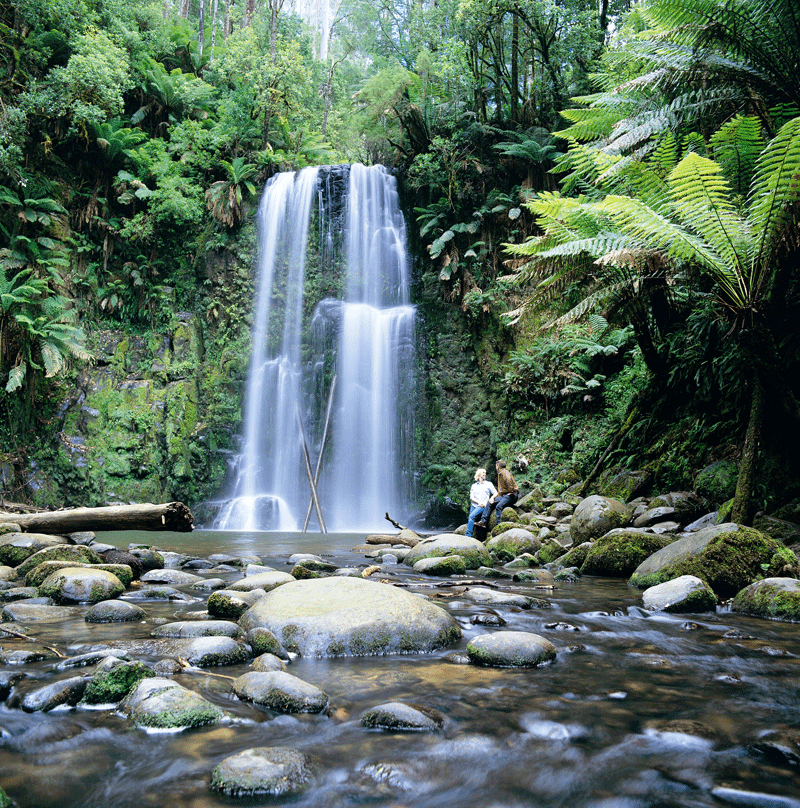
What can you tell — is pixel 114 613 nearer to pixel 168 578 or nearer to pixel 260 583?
pixel 260 583

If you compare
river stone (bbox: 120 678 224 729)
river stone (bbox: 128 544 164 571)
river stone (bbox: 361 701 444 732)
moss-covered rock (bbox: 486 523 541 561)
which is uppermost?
river stone (bbox: 120 678 224 729)

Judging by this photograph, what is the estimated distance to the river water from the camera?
1.85 metres

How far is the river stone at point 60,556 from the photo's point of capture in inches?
211

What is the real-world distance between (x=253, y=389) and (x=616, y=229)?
12.9m

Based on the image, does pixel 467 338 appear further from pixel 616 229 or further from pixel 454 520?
pixel 616 229

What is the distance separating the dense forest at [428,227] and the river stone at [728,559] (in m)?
2.53

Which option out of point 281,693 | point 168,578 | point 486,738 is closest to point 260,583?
point 168,578

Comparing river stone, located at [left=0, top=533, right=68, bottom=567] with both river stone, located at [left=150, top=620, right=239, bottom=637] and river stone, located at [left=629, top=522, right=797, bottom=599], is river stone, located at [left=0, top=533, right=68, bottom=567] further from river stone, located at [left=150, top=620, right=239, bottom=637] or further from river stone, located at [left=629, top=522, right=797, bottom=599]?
river stone, located at [left=629, top=522, right=797, bottom=599]

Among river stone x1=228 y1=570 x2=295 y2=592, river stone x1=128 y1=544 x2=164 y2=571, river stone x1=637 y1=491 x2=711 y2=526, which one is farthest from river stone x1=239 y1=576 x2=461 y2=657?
river stone x1=637 y1=491 x2=711 y2=526

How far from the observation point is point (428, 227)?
1783 cm

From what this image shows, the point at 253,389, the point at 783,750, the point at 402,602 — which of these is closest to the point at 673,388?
the point at 402,602

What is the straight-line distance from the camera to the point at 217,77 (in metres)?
20.8

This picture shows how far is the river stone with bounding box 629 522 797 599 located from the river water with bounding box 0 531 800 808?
1.23 metres

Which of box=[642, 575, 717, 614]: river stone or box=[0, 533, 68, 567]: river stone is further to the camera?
box=[0, 533, 68, 567]: river stone
